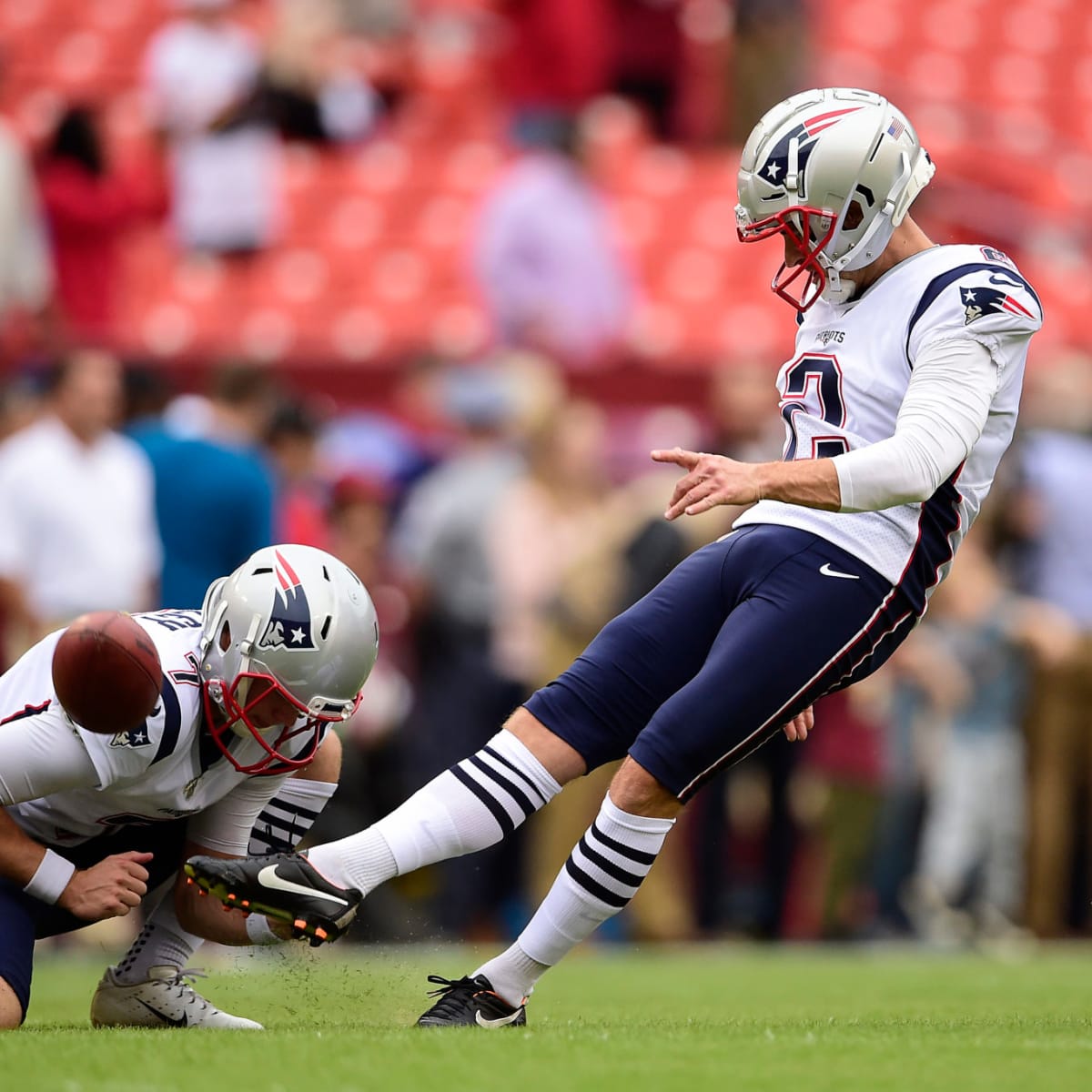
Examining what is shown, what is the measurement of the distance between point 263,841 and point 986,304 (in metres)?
2.27

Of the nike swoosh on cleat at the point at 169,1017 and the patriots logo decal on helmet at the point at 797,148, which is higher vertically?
the patriots logo decal on helmet at the point at 797,148

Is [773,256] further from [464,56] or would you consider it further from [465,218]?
[464,56]

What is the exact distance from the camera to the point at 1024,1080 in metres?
3.75

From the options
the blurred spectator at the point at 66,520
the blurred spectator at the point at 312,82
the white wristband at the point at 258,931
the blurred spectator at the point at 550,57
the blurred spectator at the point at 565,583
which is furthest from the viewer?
the blurred spectator at the point at 312,82

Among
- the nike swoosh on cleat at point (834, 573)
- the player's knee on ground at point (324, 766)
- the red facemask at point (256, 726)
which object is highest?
the nike swoosh on cleat at point (834, 573)

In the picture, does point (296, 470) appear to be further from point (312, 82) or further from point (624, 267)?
point (312, 82)

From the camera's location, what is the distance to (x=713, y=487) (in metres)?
4.27

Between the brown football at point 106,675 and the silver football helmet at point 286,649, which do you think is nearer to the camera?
the brown football at point 106,675

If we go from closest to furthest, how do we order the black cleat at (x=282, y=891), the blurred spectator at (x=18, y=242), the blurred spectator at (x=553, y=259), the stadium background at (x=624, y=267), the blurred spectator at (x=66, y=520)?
the black cleat at (x=282, y=891) → the blurred spectator at (x=66, y=520) → the stadium background at (x=624, y=267) → the blurred spectator at (x=18, y=242) → the blurred spectator at (x=553, y=259)

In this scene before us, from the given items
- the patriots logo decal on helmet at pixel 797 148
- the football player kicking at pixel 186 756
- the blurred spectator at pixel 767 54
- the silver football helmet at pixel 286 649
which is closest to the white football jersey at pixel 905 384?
the patriots logo decal on helmet at pixel 797 148

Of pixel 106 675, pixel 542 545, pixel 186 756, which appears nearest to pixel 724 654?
pixel 186 756

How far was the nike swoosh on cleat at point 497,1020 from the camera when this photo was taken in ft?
15.3

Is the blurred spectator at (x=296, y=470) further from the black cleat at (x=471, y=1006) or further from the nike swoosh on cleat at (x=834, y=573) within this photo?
the nike swoosh on cleat at (x=834, y=573)

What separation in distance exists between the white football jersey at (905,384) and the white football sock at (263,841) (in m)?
1.34
